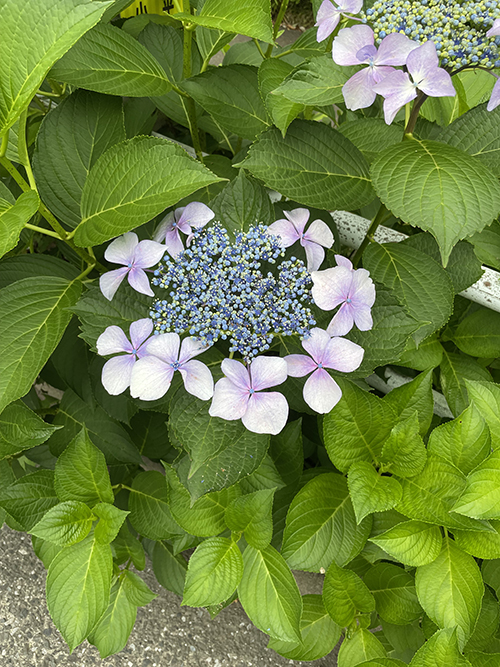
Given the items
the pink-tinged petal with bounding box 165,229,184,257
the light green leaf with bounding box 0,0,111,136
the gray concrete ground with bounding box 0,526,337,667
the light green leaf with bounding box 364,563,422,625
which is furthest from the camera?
the gray concrete ground with bounding box 0,526,337,667

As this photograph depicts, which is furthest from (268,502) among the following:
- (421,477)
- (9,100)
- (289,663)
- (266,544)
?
(289,663)

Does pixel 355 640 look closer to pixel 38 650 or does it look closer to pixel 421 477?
pixel 421 477

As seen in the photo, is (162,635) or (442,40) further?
(162,635)

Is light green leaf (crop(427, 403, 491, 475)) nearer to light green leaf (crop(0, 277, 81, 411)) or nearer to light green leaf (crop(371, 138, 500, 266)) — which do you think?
light green leaf (crop(371, 138, 500, 266))

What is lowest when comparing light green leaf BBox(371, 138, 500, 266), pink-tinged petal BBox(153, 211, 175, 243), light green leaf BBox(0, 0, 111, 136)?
pink-tinged petal BBox(153, 211, 175, 243)

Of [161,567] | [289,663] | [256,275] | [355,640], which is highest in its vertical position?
[256,275]

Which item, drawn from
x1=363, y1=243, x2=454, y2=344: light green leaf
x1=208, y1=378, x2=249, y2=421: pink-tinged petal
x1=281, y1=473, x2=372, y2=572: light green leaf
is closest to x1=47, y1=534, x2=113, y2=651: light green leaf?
x1=281, y1=473, x2=372, y2=572: light green leaf

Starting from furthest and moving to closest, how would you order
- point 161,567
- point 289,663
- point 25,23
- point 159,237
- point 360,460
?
point 289,663, point 161,567, point 360,460, point 159,237, point 25,23
